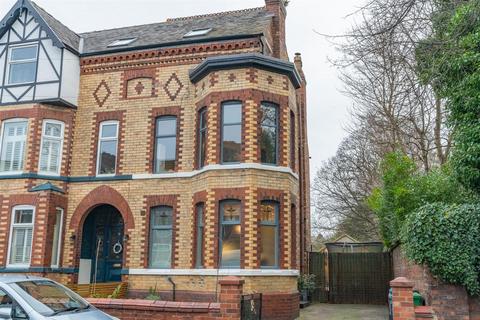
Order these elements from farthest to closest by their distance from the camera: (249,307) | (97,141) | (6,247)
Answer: (97,141)
(6,247)
(249,307)

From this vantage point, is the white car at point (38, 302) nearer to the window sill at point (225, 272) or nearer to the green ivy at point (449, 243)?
the window sill at point (225, 272)

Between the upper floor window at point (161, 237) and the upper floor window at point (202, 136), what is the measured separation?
79.9 inches

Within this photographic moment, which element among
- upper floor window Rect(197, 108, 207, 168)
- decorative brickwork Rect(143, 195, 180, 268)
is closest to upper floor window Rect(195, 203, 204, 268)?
decorative brickwork Rect(143, 195, 180, 268)

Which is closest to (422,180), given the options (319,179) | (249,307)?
(249,307)

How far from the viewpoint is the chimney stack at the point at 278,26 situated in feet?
57.7

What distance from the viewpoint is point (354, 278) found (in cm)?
1825

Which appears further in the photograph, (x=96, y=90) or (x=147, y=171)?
(x=96, y=90)

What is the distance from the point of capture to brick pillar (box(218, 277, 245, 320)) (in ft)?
28.5

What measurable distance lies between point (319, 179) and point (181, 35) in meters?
23.7

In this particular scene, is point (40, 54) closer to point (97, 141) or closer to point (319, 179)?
point (97, 141)

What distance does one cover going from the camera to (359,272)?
18.2 m

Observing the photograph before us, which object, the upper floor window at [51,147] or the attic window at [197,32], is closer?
the upper floor window at [51,147]

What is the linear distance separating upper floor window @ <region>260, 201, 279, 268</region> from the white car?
6.18 meters

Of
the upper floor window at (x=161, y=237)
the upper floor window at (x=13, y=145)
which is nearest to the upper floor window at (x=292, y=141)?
the upper floor window at (x=161, y=237)
